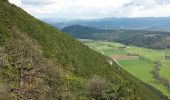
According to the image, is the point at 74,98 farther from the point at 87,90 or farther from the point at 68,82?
the point at 68,82

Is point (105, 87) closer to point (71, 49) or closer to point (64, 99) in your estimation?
point (64, 99)

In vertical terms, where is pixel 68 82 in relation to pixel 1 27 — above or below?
below

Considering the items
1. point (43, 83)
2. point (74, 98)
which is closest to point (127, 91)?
point (74, 98)

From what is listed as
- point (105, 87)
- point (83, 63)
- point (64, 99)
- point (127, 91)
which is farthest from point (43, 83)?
point (83, 63)

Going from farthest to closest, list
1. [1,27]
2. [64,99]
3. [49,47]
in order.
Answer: [49,47] → [1,27] → [64,99]

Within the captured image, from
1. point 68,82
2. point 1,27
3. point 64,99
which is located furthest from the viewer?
point 1,27

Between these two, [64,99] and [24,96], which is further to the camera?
[64,99]
